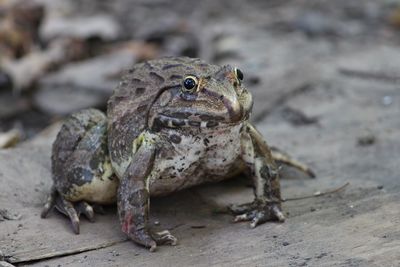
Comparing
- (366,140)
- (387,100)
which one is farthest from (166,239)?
(387,100)

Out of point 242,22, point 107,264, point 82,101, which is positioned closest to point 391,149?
point 107,264

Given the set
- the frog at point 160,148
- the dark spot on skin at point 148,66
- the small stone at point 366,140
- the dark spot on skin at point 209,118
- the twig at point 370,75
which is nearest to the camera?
the dark spot on skin at point 209,118

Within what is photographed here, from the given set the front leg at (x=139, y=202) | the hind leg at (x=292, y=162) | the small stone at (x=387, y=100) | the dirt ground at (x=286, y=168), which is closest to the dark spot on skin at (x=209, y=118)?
the front leg at (x=139, y=202)

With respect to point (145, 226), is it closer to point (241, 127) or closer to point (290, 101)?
point (241, 127)

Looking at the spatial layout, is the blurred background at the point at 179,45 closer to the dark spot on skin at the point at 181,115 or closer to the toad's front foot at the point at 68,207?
the toad's front foot at the point at 68,207

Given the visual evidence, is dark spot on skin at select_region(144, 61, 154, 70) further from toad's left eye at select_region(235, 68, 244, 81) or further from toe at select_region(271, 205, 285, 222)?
toe at select_region(271, 205, 285, 222)

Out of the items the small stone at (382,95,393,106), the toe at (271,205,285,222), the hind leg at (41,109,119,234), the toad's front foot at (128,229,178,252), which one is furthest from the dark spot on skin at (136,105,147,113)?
the small stone at (382,95,393,106)
